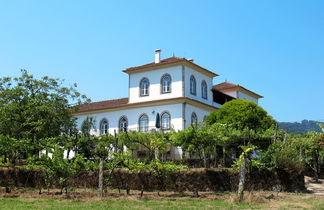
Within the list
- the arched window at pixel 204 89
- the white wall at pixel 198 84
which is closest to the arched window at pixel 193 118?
the white wall at pixel 198 84

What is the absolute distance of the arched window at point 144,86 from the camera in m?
35.5

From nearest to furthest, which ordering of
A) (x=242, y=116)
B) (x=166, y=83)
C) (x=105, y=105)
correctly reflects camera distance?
1. (x=242, y=116)
2. (x=166, y=83)
3. (x=105, y=105)

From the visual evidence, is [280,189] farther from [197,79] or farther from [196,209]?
[197,79]

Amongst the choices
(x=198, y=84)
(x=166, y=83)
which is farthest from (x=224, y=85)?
(x=166, y=83)

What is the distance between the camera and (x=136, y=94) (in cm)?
3603

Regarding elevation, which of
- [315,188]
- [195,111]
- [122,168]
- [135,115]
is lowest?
[315,188]

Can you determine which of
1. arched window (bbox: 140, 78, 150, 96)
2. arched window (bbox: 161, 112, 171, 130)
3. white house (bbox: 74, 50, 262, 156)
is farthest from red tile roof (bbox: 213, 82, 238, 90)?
arched window (bbox: 161, 112, 171, 130)

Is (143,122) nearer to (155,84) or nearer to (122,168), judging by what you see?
(155,84)

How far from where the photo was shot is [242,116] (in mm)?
31125

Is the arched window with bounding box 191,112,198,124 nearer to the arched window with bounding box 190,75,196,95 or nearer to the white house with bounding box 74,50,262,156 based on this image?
the white house with bounding box 74,50,262,156

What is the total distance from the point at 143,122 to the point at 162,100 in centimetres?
303

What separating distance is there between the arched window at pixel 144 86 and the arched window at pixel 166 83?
154 cm

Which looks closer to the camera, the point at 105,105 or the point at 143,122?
the point at 143,122

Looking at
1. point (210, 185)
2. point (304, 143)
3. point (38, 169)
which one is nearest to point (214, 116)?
point (304, 143)
